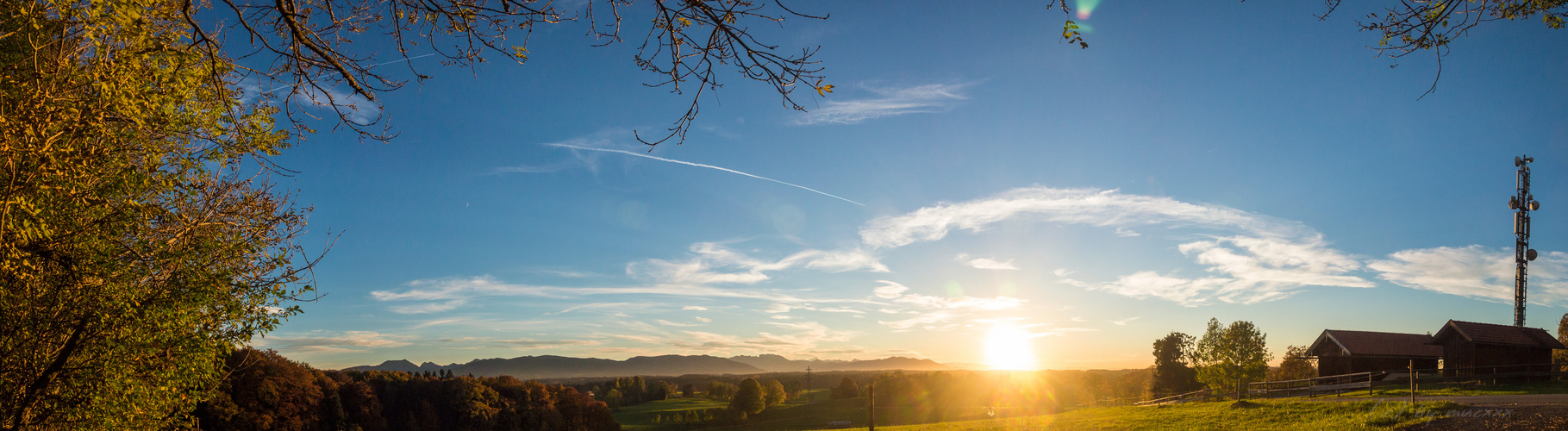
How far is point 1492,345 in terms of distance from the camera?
118ft

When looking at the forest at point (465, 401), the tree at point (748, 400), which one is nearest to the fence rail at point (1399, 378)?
the forest at point (465, 401)

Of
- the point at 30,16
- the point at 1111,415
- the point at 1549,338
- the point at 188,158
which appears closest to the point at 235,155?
the point at 188,158

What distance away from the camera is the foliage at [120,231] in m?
7.70

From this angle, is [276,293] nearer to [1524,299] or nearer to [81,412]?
[81,412]

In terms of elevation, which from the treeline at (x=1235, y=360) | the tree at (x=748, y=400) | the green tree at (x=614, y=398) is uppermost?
the treeline at (x=1235, y=360)

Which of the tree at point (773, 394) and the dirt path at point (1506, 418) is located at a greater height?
the dirt path at point (1506, 418)

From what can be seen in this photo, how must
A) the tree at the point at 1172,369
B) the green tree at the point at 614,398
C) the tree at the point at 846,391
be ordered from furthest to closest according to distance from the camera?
the green tree at the point at 614,398, the tree at the point at 846,391, the tree at the point at 1172,369

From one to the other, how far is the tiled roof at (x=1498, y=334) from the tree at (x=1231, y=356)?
1282cm

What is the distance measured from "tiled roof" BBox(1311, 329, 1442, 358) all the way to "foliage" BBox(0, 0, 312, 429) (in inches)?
2085

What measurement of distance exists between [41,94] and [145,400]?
693cm

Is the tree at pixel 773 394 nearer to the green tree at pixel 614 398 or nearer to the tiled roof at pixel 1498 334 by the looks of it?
the green tree at pixel 614 398

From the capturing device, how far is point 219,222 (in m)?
12.1

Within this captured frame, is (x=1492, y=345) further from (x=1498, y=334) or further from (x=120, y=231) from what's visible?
(x=120, y=231)

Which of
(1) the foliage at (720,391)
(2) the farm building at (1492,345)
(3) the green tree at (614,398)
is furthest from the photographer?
(1) the foliage at (720,391)
